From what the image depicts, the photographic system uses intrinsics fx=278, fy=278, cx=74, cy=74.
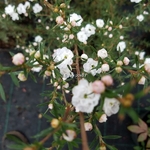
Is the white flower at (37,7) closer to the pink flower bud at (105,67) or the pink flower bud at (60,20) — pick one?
the pink flower bud at (60,20)

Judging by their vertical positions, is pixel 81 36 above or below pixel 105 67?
above

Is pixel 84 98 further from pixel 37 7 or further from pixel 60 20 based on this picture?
pixel 37 7

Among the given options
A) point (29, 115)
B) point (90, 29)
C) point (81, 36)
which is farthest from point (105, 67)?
point (29, 115)

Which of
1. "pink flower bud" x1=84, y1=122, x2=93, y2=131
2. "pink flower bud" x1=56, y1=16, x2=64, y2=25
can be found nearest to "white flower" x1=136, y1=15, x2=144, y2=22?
"pink flower bud" x1=56, y1=16, x2=64, y2=25

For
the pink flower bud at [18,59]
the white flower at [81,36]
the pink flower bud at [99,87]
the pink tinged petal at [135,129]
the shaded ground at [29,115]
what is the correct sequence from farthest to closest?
the shaded ground at [29,115], the white flower at [81,36], the pink tinged petal at [135,129], the pink flower bud at [18,59], the pink flower bud at [99,87]

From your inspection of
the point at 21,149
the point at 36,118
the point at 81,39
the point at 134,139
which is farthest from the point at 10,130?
the point at 21,149

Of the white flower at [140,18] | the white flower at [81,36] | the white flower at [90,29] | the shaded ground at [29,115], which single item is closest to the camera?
the white flower at [81,36]

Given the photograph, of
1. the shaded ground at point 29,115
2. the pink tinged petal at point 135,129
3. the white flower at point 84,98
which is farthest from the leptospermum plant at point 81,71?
the shaded ground at point 29,115

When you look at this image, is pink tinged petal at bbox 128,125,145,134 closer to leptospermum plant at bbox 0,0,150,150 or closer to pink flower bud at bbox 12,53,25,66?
leptospermum plant at bbox 0,0,150,150

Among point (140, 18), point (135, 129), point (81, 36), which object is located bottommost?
point (135, 129)
